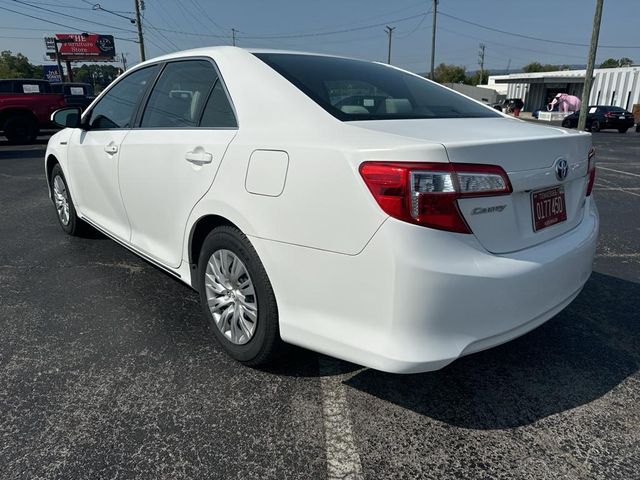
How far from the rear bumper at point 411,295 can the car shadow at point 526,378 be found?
45 cm

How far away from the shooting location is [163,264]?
10.2 ft

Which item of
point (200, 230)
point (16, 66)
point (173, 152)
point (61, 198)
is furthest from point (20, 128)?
point (16, 66)

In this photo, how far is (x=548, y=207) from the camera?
2.19 meters

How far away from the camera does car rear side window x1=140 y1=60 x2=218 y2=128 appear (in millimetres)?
2789

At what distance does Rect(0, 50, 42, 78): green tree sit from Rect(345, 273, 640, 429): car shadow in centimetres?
9088

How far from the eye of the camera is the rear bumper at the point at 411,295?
1.80 meters

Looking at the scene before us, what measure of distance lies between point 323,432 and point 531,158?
1446 millimetres

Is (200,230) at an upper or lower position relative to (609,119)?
upper

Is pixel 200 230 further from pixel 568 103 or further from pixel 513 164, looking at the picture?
pixel 568 103

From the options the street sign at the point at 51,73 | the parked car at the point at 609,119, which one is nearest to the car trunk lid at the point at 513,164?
the parked car at the point at 609,119

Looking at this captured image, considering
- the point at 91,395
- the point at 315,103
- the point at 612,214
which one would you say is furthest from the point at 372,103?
the point at 612,214

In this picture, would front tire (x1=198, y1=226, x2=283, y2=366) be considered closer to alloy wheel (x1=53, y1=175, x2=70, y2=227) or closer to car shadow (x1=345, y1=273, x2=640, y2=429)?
car shadow (x1=345, y1=273, x2=640, y2=429)

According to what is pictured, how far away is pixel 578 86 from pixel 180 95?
2163 inches

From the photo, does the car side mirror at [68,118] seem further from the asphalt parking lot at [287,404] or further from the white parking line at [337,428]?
the white parking line at [337,428]
